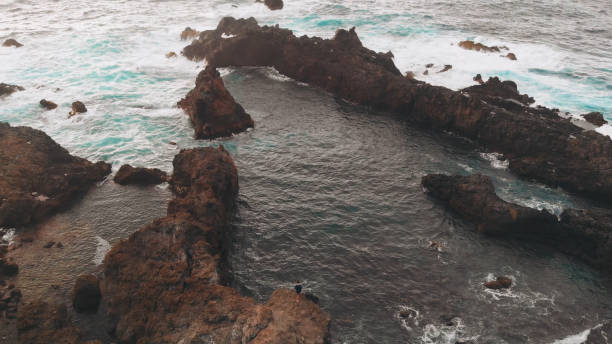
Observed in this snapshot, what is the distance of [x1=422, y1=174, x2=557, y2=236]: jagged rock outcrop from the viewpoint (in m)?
21.9

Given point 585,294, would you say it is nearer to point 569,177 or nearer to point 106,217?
point 569,177

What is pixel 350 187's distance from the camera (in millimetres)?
26047

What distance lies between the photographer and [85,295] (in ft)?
55.5

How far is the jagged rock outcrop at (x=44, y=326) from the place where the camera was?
1498cm

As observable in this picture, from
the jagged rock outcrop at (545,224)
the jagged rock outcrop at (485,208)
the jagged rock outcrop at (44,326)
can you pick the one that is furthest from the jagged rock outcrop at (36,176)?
the jagged rock outcrop at (545,224)

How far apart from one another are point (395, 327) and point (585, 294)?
990 cm

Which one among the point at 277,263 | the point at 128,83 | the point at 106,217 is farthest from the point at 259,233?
the point at 128,83

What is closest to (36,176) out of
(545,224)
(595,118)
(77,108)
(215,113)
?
(77,108)

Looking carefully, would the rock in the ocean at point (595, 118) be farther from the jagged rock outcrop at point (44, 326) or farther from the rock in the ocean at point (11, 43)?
the rock in the ocean at point (11, 43)

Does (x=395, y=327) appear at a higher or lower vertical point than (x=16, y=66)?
lower

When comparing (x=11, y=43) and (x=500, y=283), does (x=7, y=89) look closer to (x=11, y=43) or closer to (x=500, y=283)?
A: (x=11, y=43)

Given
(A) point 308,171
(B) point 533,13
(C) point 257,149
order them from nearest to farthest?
(A) point 308,171 → (C) point 257,149 → (B) point 533,13

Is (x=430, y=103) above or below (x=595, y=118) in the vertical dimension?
above

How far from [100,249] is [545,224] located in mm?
23895
